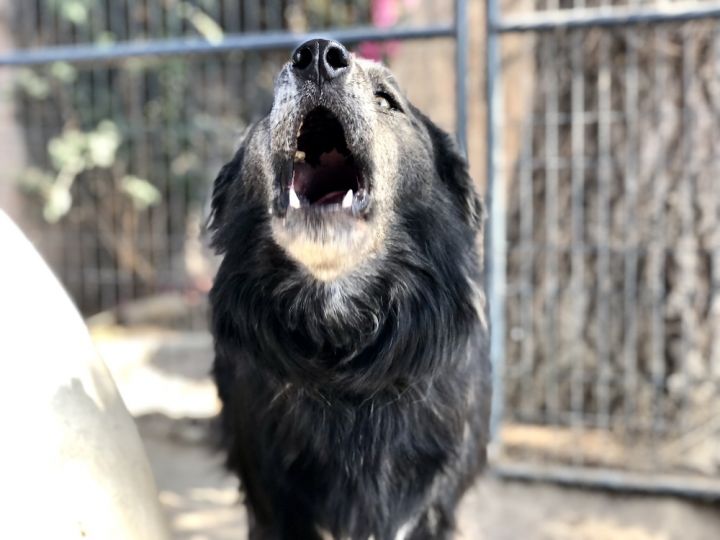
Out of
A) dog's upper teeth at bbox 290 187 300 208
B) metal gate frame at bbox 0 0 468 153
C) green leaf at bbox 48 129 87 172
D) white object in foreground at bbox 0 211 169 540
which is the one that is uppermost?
metal gate frame at bbox 0 0 468 153

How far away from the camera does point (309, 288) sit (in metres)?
1.86

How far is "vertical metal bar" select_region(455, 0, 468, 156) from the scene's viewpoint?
9.99 feet

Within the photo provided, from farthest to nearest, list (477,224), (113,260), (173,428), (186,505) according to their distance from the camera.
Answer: (113,260) < (173,428) < (186,505) < (477,224)

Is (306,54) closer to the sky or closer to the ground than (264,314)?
closer to the sky

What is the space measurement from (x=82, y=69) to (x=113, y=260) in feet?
5.71

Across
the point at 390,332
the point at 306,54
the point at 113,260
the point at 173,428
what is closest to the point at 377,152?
the point at 306,54

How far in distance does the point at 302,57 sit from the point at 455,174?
68 cm

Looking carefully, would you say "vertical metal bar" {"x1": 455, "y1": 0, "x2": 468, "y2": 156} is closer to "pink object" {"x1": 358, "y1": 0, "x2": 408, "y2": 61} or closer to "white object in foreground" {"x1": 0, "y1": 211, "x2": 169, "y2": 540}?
"pink object" {"x1": 358, "y1": 0, "x2": 408, "y2": 61}

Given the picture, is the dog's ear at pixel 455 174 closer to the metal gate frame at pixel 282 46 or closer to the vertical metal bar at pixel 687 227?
the metal gate frame at pixel 282 46

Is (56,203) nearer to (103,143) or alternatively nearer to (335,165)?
(103,143)

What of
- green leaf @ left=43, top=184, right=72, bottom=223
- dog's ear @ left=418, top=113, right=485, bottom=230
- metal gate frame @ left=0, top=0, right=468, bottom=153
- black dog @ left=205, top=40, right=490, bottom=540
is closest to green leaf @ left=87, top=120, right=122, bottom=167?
green leaf @ left=43, top=184, right=72, bottom=223

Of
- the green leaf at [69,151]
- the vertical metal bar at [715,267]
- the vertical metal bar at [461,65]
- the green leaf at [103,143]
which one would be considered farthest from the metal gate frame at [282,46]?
the green leaf at [69,151]

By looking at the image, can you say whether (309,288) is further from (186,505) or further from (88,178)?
(88,178)

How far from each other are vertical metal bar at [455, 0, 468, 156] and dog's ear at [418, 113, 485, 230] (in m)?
0.87
